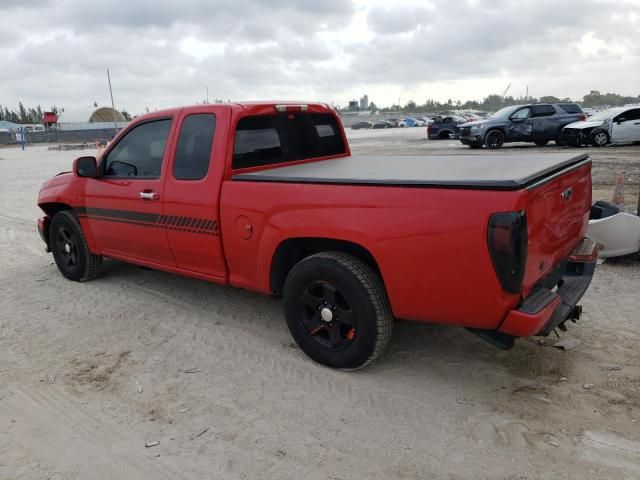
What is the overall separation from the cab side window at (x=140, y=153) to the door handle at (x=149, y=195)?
0.15m

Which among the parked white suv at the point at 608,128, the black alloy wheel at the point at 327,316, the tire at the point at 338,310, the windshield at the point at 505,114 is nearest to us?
the tire at the point at 338,310

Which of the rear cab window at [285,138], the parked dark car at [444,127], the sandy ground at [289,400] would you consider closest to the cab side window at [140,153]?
the rear cab window at [285,138]

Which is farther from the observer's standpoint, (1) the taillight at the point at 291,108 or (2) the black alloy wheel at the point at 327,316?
(1) the taillight at the point at 291,108

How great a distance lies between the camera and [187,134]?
13.7 feet

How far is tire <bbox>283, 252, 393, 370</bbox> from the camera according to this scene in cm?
321

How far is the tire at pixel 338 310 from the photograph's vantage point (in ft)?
10.5

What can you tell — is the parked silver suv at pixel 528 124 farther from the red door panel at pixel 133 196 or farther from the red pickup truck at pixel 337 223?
the red door panel at pixel 133 196

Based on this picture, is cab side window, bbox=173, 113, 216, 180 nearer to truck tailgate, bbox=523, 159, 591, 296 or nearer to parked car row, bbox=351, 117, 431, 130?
truck tailgate, bbox=523, 159, 591, 296

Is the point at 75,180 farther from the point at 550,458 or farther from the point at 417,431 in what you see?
the point at 550,458

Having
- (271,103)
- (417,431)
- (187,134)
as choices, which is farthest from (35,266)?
(417,431)

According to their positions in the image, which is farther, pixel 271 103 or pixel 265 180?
pixel 271 103

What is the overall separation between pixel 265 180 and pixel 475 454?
212 centimetres

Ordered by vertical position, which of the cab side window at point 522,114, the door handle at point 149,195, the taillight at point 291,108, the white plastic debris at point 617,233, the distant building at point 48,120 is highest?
the distant building at point 48,120

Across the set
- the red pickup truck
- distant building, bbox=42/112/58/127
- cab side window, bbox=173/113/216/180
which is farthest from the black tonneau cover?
distant building, bbox=42/112/58/127
